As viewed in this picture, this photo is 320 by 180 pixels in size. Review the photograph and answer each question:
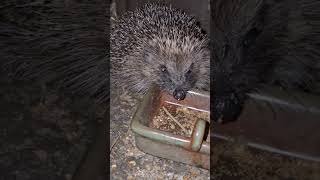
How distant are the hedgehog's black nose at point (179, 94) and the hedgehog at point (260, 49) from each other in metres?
0.18

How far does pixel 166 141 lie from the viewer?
200 centimetres

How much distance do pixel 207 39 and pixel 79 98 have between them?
920 mm

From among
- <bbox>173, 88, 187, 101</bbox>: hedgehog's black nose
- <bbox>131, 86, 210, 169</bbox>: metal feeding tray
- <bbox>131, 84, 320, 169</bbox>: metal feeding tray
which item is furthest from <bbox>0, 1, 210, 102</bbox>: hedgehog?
<bbox>131, 86, 210, 169</bbox>: metal feeding tray

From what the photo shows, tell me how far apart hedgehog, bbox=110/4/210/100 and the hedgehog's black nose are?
0.03m

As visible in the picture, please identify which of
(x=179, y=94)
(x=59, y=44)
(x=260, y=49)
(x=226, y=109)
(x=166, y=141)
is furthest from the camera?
(x=59, y=44)

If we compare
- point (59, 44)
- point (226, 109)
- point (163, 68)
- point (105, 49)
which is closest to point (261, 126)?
point (226, 109)

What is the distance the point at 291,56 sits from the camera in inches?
124

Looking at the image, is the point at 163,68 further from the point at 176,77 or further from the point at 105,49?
the point at 105,49

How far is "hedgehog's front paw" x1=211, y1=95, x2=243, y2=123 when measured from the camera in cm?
248

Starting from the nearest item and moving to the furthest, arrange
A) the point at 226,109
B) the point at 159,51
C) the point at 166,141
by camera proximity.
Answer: the point at 166,141
the point at 226,109
the point at 159,51

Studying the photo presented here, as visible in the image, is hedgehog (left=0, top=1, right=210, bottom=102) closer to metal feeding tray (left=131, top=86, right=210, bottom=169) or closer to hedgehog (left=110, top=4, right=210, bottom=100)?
hedgehog (left=110, top=4, right=210, bottom=100)

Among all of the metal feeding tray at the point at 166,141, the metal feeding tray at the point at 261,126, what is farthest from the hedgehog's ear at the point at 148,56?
the metal feeding tray at the point at 166,141

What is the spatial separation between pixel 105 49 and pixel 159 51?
499 millimetres

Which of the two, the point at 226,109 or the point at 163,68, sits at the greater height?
the point at 163,68
